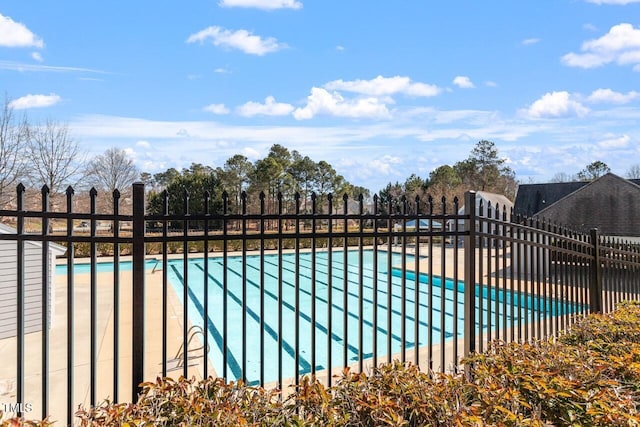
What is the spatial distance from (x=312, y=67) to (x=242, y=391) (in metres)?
16.1

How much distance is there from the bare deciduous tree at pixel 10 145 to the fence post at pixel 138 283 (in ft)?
56.6

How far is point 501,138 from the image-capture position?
132 feet

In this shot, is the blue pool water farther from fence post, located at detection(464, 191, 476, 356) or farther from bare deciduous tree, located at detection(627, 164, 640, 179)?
bare deciduous tree, located at detection(627, 164, 640, 179)

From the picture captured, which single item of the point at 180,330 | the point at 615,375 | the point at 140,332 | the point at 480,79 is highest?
the point at 480,79

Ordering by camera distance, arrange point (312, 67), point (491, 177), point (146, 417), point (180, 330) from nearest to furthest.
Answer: point (146, 417)
point (180, 330)
point (312, 67)
point (491, 177)

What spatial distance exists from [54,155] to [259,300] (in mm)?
17762

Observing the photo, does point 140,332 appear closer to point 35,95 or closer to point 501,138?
point 35,95

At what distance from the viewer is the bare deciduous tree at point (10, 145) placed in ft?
54.7

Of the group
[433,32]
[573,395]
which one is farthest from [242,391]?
[433,32]

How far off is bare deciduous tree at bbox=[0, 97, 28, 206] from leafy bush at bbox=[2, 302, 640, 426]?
18.2m

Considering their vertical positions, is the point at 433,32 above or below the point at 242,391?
above

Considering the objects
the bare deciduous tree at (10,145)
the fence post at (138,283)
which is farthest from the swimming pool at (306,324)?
the bare deciduous tree at (10,145)

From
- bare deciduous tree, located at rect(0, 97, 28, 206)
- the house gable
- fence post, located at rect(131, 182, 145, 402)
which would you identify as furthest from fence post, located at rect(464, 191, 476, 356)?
bare deciduous tree, located at rect(0, 97, 28, 206)

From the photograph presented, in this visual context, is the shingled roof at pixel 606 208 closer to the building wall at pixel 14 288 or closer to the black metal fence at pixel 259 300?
the black metal fence at pixel 259 300
